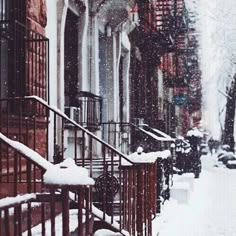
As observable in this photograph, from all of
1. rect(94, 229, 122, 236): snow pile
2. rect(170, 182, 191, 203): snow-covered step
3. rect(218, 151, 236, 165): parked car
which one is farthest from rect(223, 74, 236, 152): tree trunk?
rect(94, 229, 122, 236): snow pile

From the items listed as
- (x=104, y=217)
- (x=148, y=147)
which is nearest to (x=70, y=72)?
(x=148, y=147)

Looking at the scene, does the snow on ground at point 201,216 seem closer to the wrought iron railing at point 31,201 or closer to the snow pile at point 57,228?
the snow pile at point 57,228

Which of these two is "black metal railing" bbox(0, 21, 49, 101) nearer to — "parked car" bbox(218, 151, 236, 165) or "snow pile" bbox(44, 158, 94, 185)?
"snow pile" bbox(44, 158, 94, 185)

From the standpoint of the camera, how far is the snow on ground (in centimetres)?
1097

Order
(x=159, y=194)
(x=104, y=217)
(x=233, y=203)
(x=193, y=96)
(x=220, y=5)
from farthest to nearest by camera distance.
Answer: (x=193, y=96), (x=220, y=5), (x=233, y=203), (x=159, y=194), (x=104, y=217)

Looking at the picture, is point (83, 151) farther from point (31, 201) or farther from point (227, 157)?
point (227, 157)

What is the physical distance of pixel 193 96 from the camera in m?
42.9

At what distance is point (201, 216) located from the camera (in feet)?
42.5

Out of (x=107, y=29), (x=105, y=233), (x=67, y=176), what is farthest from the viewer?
(x=107, y=29)

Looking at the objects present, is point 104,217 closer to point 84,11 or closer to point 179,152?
point 84,11

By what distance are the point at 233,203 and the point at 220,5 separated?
775 inches

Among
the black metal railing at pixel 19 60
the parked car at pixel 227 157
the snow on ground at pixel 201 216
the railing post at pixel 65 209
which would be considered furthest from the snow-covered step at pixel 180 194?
the parked car at pixel 227 157

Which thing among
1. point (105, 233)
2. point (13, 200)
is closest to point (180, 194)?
point (105, 233)

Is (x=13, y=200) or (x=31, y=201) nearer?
(x=13, y=200)
